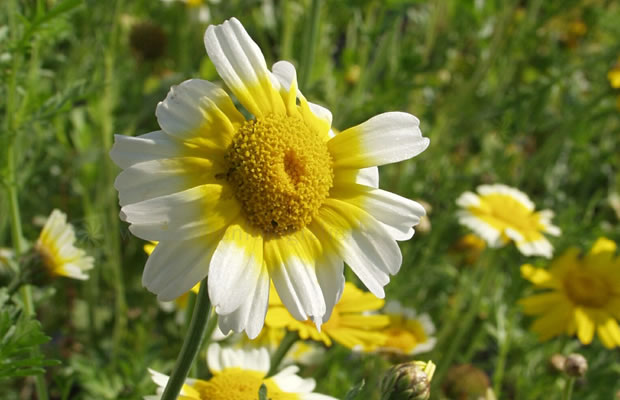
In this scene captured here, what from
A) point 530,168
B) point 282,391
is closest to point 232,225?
point 282,391

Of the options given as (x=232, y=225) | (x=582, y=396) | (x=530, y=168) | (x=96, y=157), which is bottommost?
(x=582, y=396)

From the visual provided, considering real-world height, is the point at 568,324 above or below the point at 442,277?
above

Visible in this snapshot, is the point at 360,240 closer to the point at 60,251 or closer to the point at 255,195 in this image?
the point at 255,195

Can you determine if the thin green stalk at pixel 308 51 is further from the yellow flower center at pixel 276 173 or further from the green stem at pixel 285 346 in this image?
the yellow flower center at pixel 276 173

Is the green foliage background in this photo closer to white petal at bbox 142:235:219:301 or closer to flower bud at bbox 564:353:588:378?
white petal at bbox 142:235:219:301

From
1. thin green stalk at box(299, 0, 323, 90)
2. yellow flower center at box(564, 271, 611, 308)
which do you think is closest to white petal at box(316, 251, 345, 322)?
thin green stalk at box(299, 0, 323, 90)

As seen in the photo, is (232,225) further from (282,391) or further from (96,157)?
(96,157)

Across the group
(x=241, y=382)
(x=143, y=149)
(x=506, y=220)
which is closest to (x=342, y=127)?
(x=506, y=220)
